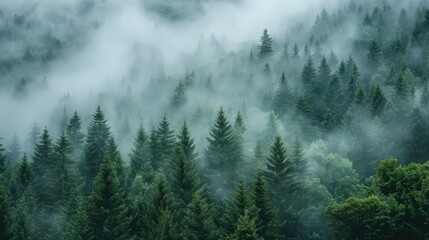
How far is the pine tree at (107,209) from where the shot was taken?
52156 millimetres

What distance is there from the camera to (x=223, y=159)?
213 ft

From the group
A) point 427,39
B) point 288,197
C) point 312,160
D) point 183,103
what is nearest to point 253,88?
point 183,103

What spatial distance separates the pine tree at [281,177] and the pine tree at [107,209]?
1586 cm

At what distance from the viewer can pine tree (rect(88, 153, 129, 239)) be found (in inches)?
2053

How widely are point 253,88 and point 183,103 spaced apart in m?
Answer: 20.9

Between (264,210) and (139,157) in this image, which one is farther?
(139,157)

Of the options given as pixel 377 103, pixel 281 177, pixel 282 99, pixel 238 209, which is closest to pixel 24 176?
pixel 281 177

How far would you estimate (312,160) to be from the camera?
64438 mm

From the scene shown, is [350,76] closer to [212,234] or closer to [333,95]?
[333,95]

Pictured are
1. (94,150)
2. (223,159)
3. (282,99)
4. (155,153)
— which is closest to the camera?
(223,159)

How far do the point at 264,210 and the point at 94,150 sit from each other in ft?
130

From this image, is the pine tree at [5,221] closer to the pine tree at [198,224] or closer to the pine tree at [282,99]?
the pine tree at [198,224]

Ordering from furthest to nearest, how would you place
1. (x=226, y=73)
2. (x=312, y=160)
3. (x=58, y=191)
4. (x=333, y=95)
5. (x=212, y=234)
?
1. (x=226, y=73)
2. (x=333, y=95)
3. (x=58, y=191)
4. (x=312, y=160)
5. (x=212, y=234)

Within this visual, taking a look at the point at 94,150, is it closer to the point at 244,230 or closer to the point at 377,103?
the point at 244,230
